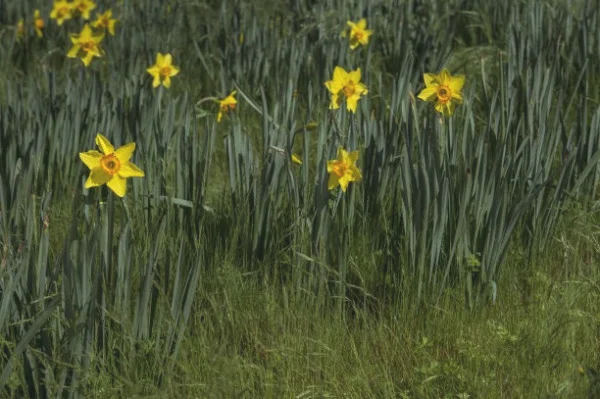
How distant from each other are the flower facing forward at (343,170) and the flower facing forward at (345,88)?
55cm

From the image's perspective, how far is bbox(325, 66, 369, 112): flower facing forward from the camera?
112 inches

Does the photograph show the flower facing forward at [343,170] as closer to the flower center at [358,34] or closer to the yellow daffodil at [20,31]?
the flower center at [358,34]

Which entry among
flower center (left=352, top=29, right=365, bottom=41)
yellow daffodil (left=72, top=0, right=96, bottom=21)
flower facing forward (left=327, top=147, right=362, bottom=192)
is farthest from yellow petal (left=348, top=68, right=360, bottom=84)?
yellow daffodil (left=72, top=0, right=96, bottom=21)

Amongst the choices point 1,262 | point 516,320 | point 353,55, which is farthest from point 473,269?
point 353,55

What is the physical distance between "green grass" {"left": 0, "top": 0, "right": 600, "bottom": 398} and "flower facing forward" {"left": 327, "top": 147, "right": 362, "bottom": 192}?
28 mm

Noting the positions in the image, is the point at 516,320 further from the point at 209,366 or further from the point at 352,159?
the point at 209,366

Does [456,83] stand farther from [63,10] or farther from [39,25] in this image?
[39,25]

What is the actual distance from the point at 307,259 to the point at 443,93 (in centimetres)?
65

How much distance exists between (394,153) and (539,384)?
872 mm

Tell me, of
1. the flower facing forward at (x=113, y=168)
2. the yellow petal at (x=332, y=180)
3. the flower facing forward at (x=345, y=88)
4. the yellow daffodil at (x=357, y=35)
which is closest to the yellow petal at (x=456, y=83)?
the flower facing forward at (x=345, y=88)

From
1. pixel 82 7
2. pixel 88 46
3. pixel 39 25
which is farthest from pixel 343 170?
pixel 39 25

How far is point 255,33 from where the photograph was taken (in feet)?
14.3

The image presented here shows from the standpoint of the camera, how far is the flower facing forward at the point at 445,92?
2.53m

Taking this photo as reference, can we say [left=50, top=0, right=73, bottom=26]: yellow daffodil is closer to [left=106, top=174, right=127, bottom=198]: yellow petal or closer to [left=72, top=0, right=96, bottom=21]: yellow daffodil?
[left=72, top=0, right=96, bottom=21]: yellow daffodil
